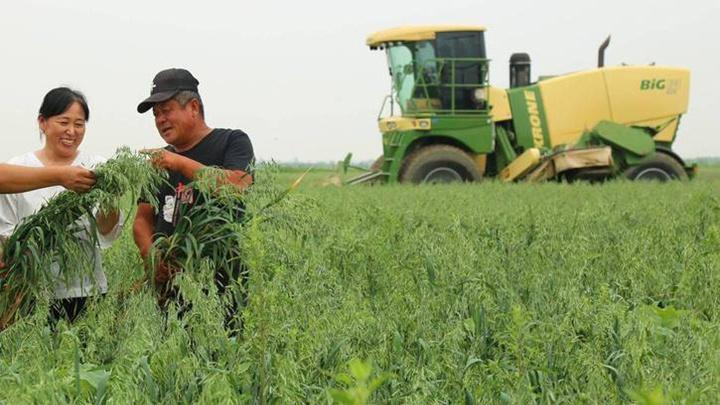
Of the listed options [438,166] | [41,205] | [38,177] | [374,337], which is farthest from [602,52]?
[38,177]

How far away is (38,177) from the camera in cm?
358

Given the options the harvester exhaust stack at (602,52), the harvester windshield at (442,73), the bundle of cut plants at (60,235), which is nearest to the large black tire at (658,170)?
the harvester exhaust stack at (602,52)

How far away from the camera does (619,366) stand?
325 cm

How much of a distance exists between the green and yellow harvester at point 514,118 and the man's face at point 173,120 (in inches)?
476

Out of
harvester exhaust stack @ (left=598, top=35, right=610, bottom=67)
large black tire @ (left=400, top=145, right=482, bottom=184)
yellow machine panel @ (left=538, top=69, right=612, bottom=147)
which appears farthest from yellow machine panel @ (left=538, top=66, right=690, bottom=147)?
large black tire @ (left=400, top=145, right=482, bottom=184)

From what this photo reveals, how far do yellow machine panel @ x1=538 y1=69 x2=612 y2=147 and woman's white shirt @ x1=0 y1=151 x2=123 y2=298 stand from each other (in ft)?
46.1

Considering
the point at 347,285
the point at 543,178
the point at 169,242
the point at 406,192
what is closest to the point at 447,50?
the point at 543,178

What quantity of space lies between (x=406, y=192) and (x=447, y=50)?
3.87 meters

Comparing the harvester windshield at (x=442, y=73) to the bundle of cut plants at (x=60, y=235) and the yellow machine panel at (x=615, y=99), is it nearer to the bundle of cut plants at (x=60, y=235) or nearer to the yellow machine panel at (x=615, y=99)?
the yellow machine panel at (x=615, y=99)

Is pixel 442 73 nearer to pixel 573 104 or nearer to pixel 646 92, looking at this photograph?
pixel 573 104

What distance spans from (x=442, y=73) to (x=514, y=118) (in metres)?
1.80

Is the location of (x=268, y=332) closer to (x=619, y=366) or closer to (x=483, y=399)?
(x=483, y=399)

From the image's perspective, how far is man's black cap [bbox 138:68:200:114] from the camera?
12.7 ft

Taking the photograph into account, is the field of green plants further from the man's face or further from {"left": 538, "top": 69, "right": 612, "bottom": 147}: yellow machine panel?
{"left": 538, "top": 69, "right": 612, "bottom": 147}: yellow machine panel
